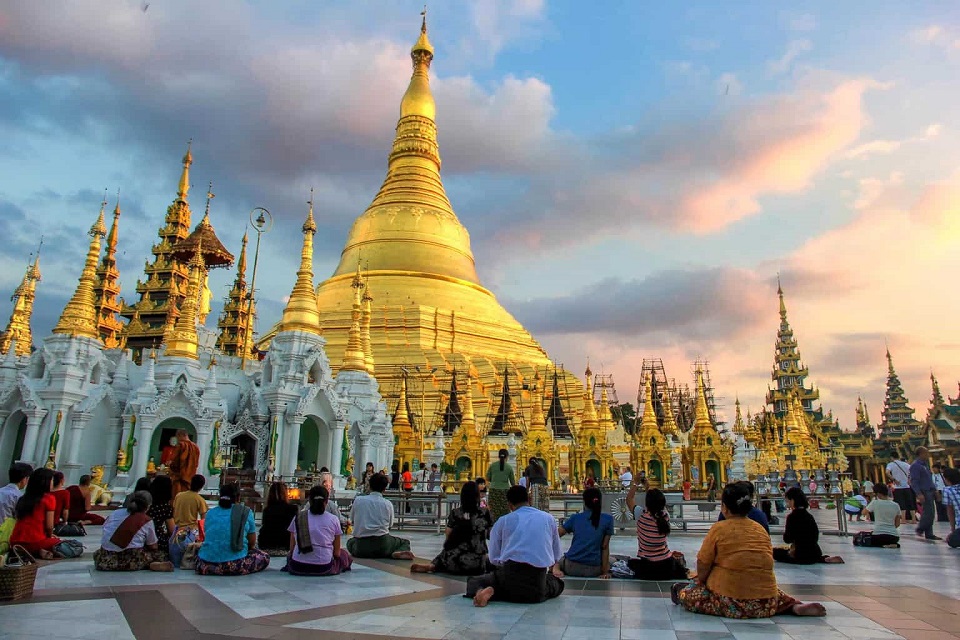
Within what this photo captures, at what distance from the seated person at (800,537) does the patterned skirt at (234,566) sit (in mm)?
6747

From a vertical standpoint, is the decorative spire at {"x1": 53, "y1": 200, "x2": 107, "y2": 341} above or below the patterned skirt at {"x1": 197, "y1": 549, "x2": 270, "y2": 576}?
above

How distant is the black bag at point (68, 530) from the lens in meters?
11.4

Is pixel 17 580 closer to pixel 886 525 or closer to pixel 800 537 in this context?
pixel 800 537

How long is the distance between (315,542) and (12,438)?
766 inches

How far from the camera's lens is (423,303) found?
156 feet

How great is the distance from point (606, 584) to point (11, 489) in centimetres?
696

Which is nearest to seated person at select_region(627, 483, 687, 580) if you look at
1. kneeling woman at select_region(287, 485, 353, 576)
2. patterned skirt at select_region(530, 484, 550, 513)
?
kneeling woman at select_region(287, 485, 353, 576)

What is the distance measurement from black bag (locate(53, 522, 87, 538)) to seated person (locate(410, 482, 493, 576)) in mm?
6538

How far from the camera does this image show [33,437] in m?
21.6

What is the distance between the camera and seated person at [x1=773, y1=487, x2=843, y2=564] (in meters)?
9.39

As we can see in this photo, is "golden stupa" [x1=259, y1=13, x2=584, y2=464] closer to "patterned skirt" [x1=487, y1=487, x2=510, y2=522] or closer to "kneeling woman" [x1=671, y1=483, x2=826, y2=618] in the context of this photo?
"patterned skirt" [x1=487, y1=487, x2=510, y2=522]

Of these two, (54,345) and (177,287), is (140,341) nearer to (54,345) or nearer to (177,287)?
(177,287)

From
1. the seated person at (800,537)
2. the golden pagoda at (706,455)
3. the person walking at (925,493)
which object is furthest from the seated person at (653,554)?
the golden pagoda at (706,455)

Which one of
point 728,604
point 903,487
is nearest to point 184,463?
point 728,604
